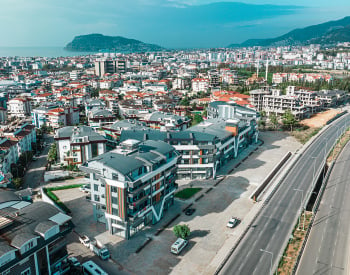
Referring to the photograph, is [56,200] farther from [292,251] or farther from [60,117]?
[60,117]

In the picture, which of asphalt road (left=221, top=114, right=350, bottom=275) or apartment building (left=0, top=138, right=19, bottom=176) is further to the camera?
apartment building (left=0, top=138, right=19, bottom=176)

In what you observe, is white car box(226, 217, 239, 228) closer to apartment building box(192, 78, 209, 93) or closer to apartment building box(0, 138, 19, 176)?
apartment building box(0, 138, 19, 176)

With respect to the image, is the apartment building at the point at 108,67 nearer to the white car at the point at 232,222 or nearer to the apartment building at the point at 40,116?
the apartment building at the point at 40,116

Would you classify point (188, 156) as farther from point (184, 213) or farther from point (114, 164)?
point (114, 164)

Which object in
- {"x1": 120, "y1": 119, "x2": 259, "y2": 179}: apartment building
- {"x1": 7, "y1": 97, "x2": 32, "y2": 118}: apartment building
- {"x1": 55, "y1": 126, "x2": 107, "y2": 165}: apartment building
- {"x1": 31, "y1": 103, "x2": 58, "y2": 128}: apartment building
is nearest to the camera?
{"x1": 120, "y1": 119, "x2": 259, "y2": 179}: apartment building

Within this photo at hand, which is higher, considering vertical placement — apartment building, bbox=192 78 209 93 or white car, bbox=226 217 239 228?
apartment building, bbox=192 78 209 93

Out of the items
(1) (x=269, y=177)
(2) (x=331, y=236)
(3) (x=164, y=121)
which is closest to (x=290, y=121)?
(3) (x=164, y=121)

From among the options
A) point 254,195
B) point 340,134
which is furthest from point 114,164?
point 340,134

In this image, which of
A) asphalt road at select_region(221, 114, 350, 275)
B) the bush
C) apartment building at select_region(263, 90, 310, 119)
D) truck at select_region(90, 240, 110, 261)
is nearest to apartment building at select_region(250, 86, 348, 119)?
apartment building at select_region(263, 90, 310, 119)
